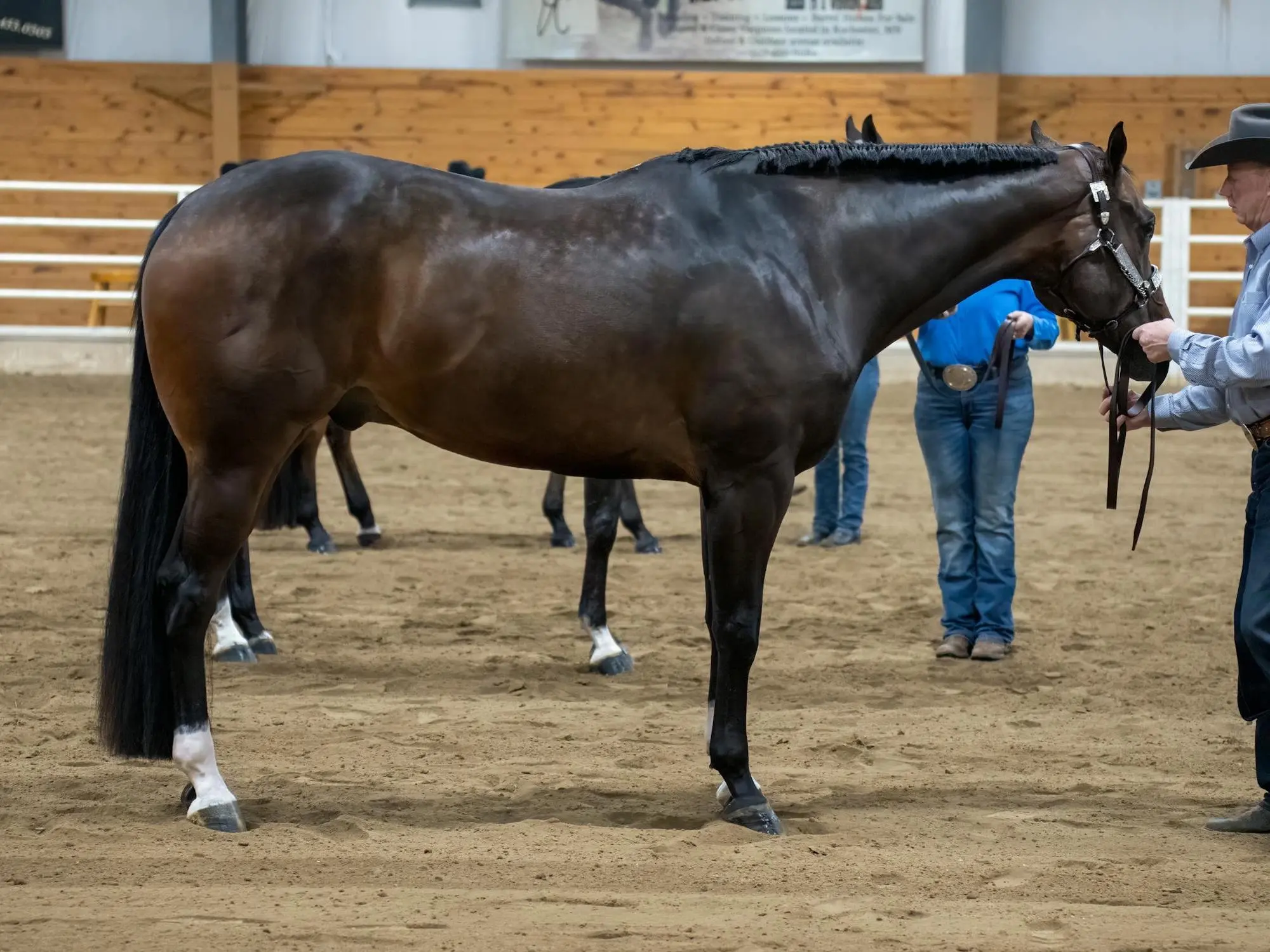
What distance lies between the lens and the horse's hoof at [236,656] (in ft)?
19.2

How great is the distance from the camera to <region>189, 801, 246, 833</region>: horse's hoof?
151 inches

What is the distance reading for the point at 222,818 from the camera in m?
3.87

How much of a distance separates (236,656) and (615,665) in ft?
5.08

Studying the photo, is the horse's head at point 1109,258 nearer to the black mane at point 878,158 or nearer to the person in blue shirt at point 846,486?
the black mane at point 878,158

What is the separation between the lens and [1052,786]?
14.4 feet

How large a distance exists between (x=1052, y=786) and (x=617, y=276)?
2049 mm

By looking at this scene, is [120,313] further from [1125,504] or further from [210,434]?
[210,434]

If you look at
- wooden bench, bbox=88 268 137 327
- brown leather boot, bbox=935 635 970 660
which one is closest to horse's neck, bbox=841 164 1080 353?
brown leather boot, bbox=935 635 970 660

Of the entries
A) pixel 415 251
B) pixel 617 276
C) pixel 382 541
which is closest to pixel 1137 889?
pixel 617 276

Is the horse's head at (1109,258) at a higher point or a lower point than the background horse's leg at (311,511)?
higher

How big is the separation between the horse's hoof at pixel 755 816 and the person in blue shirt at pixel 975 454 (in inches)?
95.1

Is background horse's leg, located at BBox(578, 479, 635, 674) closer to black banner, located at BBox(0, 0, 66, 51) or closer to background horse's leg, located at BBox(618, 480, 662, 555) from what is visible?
background horse's leg, located at BBox(618, 480, 662, 555)

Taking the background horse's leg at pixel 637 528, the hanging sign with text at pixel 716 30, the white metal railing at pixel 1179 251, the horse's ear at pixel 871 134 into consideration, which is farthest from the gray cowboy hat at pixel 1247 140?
the hanging sign with text at pixel 716 30

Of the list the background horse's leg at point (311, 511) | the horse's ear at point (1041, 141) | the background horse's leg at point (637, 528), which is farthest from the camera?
the background horse's leg at point (637, 528)
